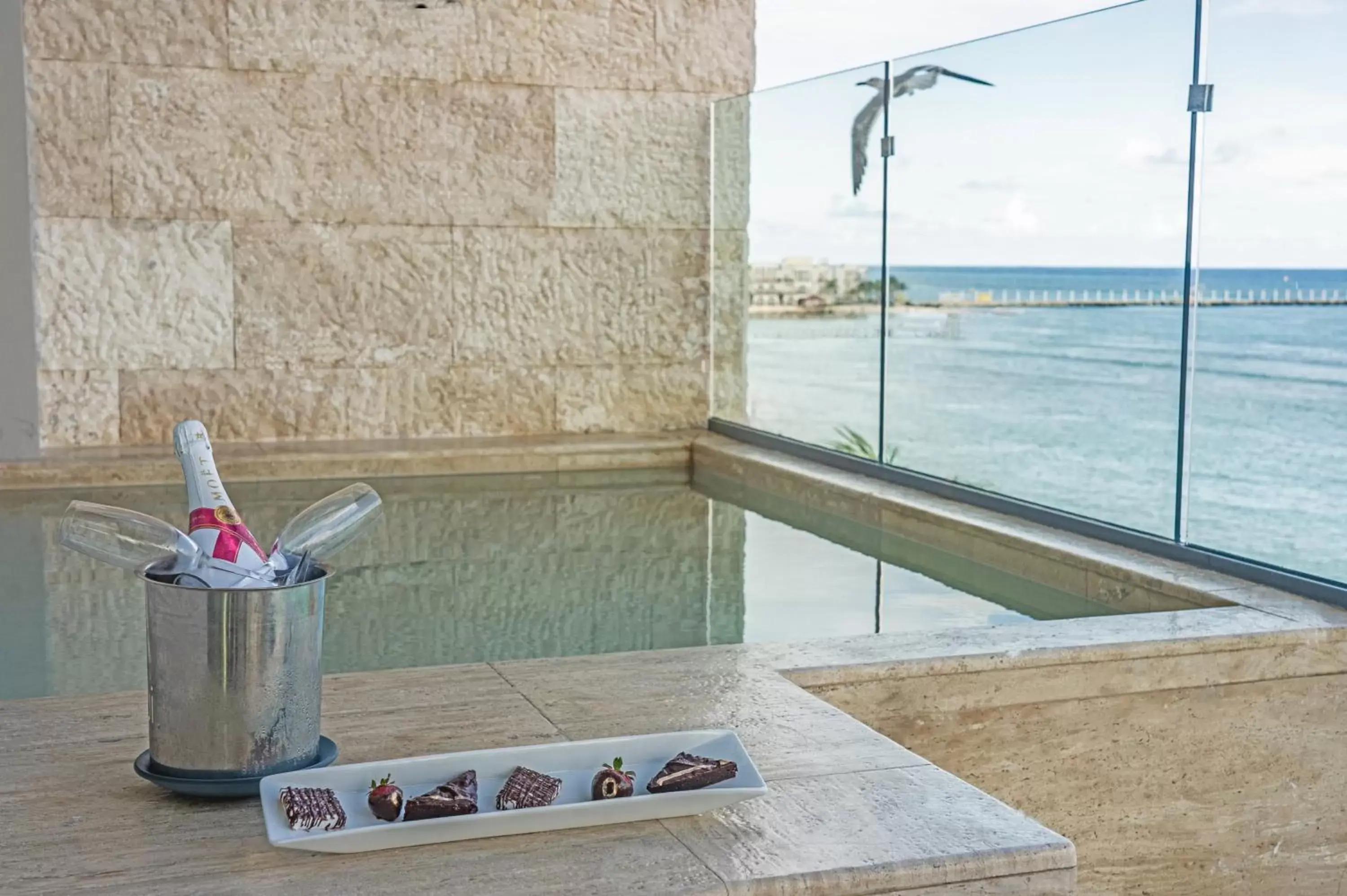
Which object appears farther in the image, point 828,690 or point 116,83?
point 116,83

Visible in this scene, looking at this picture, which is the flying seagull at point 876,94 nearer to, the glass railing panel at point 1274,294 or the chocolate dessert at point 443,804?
the glass railing panel at point 1274,294

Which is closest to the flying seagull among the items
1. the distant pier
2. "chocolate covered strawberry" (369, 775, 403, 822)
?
the distant pier

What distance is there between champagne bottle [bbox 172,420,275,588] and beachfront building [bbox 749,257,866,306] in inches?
156

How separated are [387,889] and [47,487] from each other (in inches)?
169

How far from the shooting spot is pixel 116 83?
5.65 meters

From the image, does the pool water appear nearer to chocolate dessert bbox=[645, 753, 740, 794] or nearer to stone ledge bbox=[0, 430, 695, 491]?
stone ledge bbox=[0, 430, 695, 491]

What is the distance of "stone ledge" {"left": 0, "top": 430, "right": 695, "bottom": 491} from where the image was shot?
5266 millimetres

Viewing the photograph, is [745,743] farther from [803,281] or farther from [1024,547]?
[803,281]

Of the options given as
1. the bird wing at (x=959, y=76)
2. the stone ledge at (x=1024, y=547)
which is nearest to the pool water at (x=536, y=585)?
the stone ledge at (x=1024, y=547)

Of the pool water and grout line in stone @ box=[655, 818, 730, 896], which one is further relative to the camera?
the pool water

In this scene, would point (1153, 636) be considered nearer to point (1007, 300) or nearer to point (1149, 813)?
point (1149, 813)

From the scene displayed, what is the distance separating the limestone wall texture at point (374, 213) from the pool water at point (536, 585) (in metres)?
0.88

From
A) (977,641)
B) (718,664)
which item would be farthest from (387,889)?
(977,641)

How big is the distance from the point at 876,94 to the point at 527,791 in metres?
4.17
